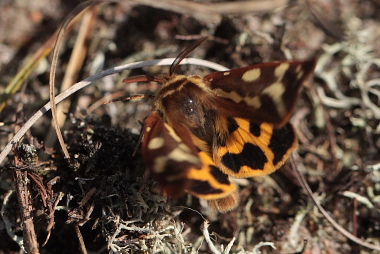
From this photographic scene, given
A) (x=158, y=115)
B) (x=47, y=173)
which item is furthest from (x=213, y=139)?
(x=47, y=173)

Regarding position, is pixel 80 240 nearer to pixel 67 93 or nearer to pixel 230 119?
pixel 67 93

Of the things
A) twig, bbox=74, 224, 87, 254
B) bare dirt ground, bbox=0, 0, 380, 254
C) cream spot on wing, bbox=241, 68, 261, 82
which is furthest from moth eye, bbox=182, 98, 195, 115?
twig, bbox=74, 224, 87, 254

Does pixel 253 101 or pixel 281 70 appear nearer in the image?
pixel 281 70

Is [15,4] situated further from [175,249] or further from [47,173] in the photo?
[175,249]

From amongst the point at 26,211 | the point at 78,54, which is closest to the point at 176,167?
the point at 26,211

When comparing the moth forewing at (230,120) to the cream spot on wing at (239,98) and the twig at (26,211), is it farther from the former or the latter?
the twig at (26,211)

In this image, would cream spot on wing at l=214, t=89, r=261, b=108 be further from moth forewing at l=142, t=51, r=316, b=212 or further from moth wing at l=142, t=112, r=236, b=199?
moth wing at l=142, t=112, r=236, b=199

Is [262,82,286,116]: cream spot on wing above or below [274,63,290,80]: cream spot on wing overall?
below
